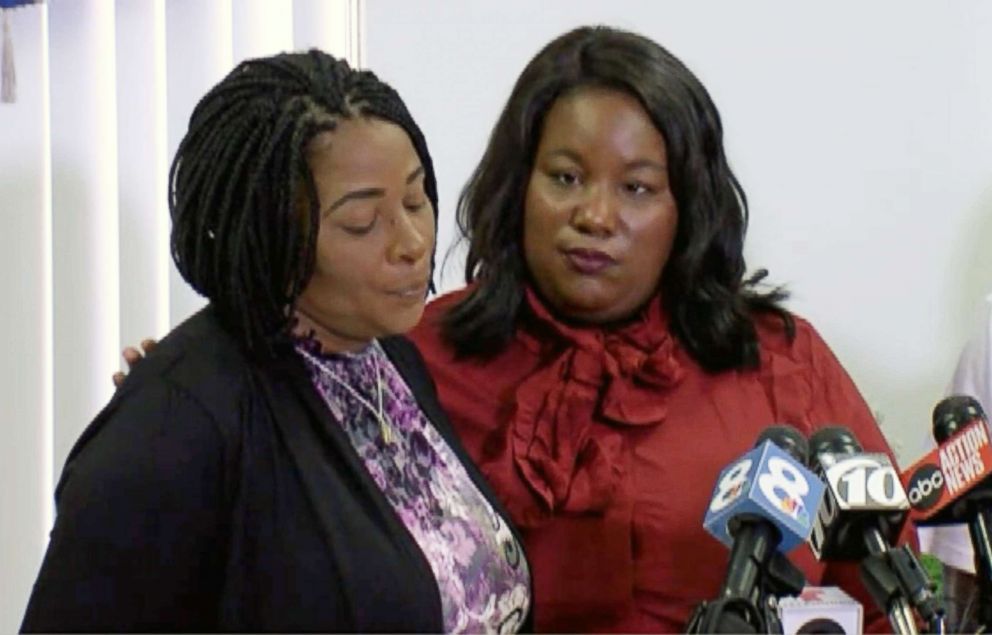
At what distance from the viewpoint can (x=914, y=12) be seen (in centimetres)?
273

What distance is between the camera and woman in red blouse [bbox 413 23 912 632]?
183cm

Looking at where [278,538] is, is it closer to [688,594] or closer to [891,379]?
[688,594]

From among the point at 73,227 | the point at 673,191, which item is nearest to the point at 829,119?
the point at 673,191

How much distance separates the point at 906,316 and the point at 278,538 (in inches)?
63.4

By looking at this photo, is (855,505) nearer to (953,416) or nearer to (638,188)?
(953,416)

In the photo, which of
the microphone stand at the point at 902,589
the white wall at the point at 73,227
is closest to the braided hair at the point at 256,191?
the microphone stand at the point at 902,589

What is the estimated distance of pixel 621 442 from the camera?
187 cm

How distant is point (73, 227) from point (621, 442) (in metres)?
0.80

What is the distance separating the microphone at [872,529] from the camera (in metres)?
1.23

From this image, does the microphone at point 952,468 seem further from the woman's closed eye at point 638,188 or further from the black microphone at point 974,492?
the woman's closed eye at point 638,188

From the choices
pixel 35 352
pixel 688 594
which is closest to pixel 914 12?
pixel 688 594

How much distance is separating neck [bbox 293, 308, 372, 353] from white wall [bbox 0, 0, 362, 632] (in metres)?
0.74

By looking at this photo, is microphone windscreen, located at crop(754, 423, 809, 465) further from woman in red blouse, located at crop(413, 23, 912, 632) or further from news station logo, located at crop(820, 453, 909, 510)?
woman in red blouse, located at crop(413, 23, 912, 632)

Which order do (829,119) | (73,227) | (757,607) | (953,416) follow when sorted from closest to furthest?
(757,607) → (953,416) → (73,227) → (829,119)
